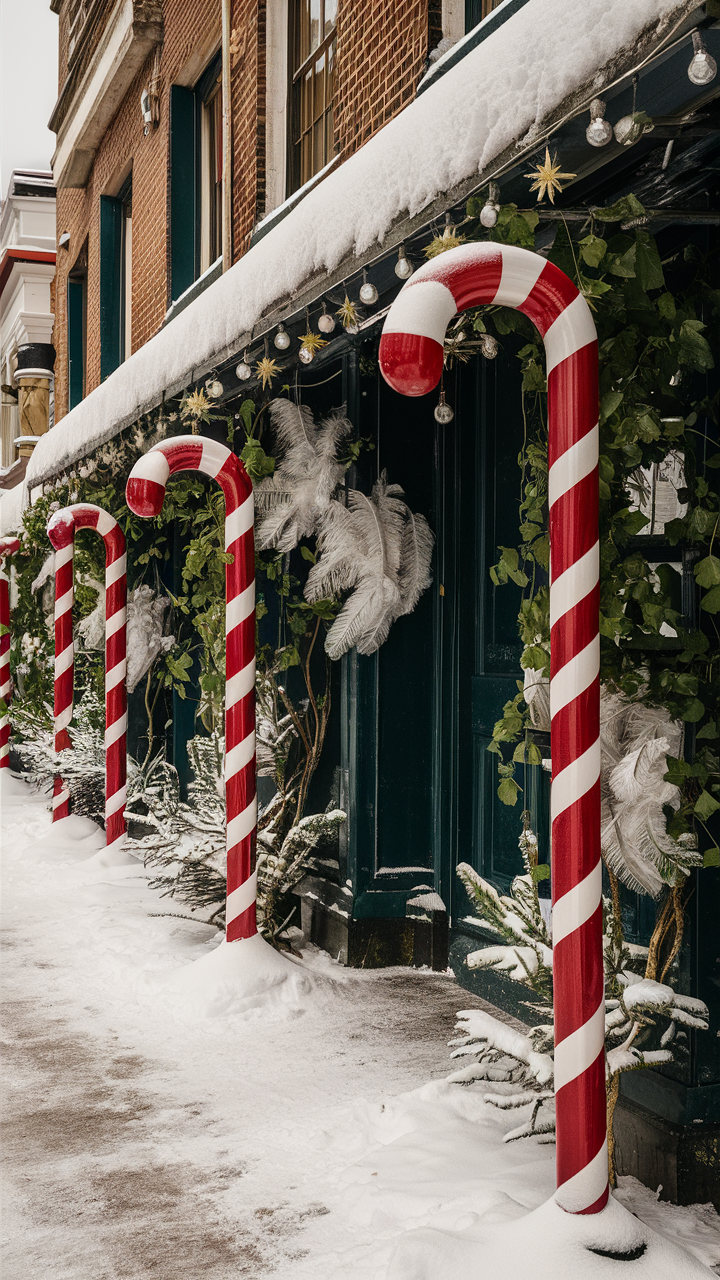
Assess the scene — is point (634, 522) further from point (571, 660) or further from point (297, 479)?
point (297, 479)

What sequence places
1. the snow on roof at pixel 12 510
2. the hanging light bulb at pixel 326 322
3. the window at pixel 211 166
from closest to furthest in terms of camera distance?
the hanging light bulb at pixel 326 322 < the window at pixel 211 166 < the snow on roof at pixel 12 510

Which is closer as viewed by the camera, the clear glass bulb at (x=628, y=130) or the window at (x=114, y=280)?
the clear glass bulb at (x=628, y=130)

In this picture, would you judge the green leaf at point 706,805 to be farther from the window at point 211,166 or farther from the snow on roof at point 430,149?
the window at point 211,166

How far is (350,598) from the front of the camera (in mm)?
5387

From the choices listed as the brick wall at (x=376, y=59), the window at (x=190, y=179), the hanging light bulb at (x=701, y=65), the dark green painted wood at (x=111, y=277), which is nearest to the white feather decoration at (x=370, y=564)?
the brick wall at (x=376, y=59)

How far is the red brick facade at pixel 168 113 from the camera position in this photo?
5645 millimetres

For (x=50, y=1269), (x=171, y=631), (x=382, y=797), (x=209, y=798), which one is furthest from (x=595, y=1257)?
(x=171, y=631)

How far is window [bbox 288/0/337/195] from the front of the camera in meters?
7.11

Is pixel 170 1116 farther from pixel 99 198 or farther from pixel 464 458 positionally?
pixel 99 198

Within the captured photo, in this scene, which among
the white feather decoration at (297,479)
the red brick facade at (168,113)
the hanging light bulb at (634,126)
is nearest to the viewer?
the hanging light bulb at (634,126)

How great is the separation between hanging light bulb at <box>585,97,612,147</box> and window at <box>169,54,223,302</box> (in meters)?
7.73

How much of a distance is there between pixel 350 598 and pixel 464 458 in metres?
0.88

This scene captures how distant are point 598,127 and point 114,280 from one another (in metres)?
11.4

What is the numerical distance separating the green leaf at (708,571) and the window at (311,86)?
4926mm
